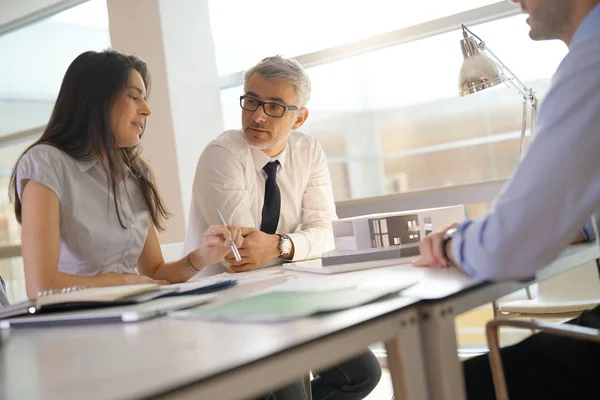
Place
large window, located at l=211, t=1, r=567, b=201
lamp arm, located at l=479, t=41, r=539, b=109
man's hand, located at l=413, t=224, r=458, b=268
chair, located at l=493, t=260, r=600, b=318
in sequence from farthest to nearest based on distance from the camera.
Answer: large window, located at l=211, t=1, r=567, b=201 < chair, located at l=493, t=260, r=600, b=318 < lamp arm, located at l=479, t=41, r=539, b=109 < man's hand, located at l=413, t=224, r=458, b=268

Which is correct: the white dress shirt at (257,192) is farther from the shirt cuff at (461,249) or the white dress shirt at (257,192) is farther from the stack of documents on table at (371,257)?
the shirt cuff at (461,249)

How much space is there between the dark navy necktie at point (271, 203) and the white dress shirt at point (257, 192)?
2 cm

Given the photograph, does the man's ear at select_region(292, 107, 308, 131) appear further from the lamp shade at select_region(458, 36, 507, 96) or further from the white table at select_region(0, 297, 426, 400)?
the white table at select_region(0, 297, 426, 400)

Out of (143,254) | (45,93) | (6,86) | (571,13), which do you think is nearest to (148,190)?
(143,254)

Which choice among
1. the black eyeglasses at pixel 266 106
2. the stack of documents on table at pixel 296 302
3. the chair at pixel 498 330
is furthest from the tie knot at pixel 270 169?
the chair at pixel 498 330

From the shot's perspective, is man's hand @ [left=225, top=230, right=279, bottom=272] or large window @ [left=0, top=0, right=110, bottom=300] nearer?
man's hand @ [left=225, top=230, right=279, bottom=272]

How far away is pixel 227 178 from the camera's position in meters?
2.51

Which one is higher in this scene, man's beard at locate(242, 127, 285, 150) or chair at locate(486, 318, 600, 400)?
man's beard at locate(242, 127, 285, 150)

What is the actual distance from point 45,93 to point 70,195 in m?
4.40

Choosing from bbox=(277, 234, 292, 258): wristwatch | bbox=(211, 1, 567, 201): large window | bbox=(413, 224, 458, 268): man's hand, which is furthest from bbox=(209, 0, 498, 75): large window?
bbox=(413, 224, 458, 268): man's hand

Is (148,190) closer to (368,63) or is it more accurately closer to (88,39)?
(368,63)

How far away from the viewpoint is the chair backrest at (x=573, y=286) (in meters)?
2.78

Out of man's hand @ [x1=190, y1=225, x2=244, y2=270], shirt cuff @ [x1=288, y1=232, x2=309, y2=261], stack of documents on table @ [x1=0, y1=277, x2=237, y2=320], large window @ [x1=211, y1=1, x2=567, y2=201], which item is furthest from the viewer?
large window @ [x1=211, y1=1, x2=567, y2=201]

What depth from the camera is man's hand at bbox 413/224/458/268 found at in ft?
4.79
